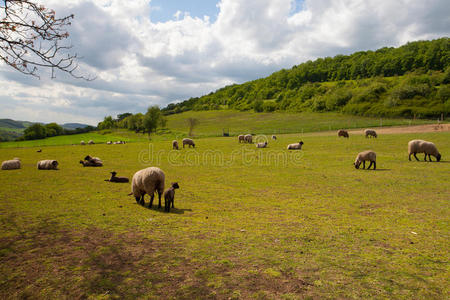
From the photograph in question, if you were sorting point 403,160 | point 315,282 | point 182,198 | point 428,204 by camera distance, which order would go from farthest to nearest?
point 403,160 → point 182,198 → point 428,204 → point 315,282

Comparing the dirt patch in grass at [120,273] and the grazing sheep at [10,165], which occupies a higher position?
the grazing sheep at [10,165]

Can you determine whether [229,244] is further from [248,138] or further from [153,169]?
[248,138]

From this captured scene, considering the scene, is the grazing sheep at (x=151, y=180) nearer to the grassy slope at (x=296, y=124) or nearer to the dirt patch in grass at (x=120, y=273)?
the dirt patch in grass at (x=120, y=273)

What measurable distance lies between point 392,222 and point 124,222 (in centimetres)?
874

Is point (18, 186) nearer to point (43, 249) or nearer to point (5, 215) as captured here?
point (5, 215)

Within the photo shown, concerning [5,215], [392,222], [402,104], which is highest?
[402,104]

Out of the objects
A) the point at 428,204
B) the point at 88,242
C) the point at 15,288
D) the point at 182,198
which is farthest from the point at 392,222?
the point at 15,288

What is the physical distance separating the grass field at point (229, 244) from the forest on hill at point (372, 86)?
7998 centimetres

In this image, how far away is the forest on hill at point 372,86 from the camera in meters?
88.2

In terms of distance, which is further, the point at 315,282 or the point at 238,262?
the point at 238,262

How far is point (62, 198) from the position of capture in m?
10.8

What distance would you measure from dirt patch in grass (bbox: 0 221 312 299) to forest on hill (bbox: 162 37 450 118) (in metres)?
86.5

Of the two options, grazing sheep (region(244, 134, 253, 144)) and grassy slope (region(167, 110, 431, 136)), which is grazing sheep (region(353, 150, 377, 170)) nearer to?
grazing sheep (region(244, 134, 253, 144))

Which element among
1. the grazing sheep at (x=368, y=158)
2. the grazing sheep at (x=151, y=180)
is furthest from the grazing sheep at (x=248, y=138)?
the grazing sheep at (x=151, y=180)
